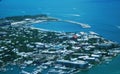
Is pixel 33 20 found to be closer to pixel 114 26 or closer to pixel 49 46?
pixel 114 26

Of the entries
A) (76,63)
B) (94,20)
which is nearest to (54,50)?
(76,63)

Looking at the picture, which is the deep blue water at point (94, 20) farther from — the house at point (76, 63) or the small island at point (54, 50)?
the small island at point (54, 50)

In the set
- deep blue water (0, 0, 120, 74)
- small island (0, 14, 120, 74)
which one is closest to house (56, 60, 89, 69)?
small island (0, 14, 120, 74)

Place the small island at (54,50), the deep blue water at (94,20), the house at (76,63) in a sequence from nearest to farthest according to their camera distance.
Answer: the house at (76,63), the deep blue water at (94,20), the small island at (54,50)

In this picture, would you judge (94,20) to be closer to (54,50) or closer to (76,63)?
(54,50)

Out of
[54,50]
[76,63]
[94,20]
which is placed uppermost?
[94,20]

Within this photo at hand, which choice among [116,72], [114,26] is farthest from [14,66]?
[114,26]

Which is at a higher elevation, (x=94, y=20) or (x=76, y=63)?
(x=94, y=20)

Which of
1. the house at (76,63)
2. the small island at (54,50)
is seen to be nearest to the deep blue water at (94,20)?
the house at (76,63)

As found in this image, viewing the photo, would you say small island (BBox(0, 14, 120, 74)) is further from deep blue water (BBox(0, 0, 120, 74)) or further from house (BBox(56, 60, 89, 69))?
deep blue water (BBox(0, 0, 120, 74))
